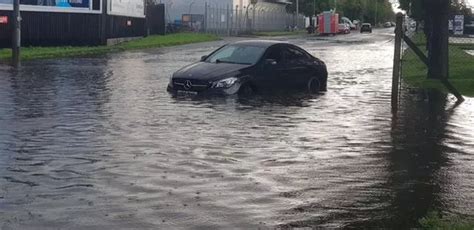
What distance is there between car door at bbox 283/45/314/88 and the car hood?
1.47 metres

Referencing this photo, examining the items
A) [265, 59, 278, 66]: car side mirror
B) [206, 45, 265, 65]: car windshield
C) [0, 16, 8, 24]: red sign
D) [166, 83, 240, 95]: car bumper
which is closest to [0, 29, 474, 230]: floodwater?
[166, 83, 240, 95]: car bumper

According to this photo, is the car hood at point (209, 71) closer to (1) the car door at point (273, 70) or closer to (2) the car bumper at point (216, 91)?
(2) the car bumper at point (216, 91)

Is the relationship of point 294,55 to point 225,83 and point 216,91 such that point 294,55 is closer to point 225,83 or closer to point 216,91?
point 225,83

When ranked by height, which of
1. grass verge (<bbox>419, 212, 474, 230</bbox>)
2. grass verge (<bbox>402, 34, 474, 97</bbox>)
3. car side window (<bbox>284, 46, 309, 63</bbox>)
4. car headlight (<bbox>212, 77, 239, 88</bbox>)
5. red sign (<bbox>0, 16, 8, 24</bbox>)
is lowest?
grass verge (<bbox>419, 212, 474, 230</bbox>)

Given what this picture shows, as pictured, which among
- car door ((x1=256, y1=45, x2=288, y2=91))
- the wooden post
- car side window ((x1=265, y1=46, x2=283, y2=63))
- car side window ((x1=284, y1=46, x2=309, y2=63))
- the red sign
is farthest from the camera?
the red sign

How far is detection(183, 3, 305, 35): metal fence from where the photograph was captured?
80500 mm

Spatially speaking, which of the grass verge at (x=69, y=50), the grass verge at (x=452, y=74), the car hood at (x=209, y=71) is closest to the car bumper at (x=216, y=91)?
the car hood at (x=209, y=71)

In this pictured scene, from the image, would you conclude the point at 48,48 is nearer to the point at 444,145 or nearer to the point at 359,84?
the point at 359,84

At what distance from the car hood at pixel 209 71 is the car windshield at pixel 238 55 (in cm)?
38

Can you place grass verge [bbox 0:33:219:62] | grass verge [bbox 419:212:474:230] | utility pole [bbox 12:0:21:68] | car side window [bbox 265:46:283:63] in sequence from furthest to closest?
grass verge [bbox 0:33:219:62], utility pole [bbox 12:0:21:68], car side window [bbox 265:46:283:63], grass verge [bbox 419:212:474:230]

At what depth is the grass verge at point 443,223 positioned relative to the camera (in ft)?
22.2

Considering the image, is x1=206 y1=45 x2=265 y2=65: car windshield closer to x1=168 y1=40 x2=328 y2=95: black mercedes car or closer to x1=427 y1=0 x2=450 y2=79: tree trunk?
x1=168 y1=40 x2=328 y2=95: black mercedes car

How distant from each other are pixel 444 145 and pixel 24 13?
29540 mm

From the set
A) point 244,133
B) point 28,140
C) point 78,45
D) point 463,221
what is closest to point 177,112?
point 244,133
